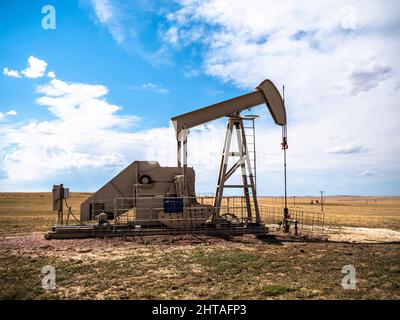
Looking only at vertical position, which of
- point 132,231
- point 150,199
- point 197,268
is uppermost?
point 150,199

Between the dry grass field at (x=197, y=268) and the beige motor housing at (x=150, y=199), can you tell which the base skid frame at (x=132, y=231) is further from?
the dry grass field at (x=197, y=268)

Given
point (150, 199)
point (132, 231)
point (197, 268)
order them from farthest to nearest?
point (150, 199), point (132, 231), point (197, 268)

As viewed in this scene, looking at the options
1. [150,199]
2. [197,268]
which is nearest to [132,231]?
[150,199]

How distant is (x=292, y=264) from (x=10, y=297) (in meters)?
5.20

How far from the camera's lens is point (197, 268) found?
7.35m

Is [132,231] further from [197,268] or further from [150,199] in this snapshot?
[197,268]

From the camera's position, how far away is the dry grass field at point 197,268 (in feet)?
18.6

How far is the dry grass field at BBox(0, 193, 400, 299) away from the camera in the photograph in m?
5.67

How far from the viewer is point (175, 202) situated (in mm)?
11938

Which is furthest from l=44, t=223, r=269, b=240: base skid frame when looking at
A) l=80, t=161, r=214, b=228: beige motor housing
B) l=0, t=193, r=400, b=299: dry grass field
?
l=0, t=193, r=400, b=299: dry grass field
